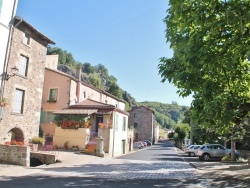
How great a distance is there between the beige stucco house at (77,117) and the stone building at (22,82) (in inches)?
156

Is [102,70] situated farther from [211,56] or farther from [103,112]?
[211,56]

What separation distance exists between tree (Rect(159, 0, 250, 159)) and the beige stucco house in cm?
1606

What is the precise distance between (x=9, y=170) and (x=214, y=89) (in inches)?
394

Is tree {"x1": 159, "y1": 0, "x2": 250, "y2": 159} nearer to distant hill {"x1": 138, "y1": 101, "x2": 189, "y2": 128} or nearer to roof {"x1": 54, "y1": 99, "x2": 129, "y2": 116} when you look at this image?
roof {"x1": 54, "y1": 99, "x2": 129, "y2": 116}

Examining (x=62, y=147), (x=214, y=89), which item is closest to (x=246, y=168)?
(x=214, y=89)

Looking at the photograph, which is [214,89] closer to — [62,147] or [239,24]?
[239,24]

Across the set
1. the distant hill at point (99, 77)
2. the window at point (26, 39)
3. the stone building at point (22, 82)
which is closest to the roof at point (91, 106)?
the stone building at point (22, 82)

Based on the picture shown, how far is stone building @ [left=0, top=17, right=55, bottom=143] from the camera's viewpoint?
18891 millimetres

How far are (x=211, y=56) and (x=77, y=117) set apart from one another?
Result: 1935cm

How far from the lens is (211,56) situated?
8.35 meters

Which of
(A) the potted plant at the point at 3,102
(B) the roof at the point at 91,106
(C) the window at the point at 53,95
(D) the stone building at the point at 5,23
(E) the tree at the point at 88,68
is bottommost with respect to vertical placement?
(A) the potted plant at the point at 3,102

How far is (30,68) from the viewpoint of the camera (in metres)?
21.6

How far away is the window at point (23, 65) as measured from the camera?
67.3 ft

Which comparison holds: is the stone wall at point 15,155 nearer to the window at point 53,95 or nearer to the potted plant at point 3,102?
the potted plant at point 3,102
